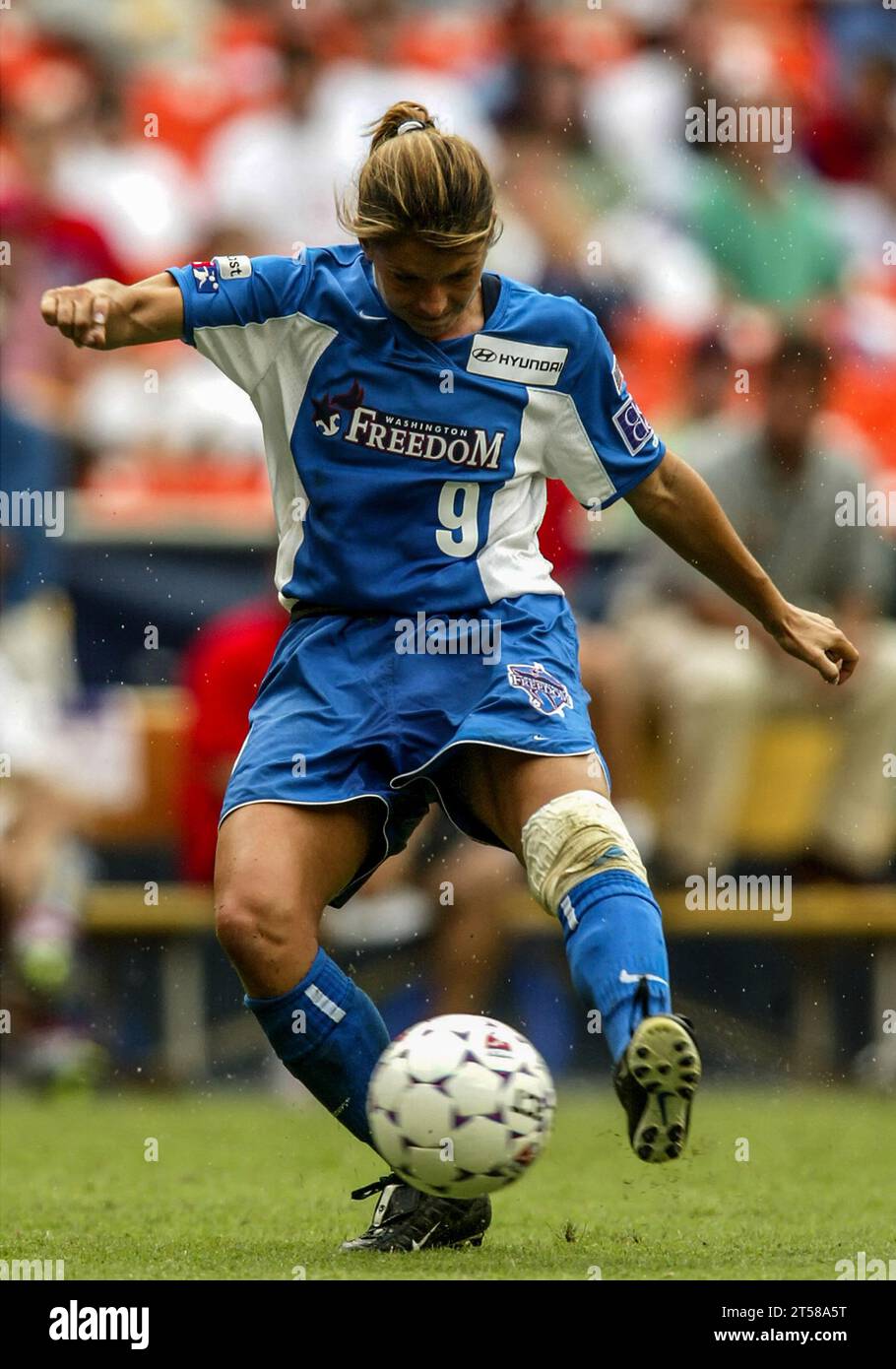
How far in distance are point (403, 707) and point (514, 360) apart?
750 mm

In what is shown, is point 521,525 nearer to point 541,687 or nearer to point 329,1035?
point 541,687

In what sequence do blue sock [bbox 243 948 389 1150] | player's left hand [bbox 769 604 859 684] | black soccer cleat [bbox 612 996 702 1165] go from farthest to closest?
player's left hand [bbox 769 604 859 684], blue sock [bbox 243 948 389 1150], black soccer cleat [bbox 612 996 702 1165]

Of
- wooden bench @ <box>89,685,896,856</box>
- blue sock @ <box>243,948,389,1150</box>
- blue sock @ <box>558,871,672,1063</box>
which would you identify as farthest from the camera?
wooden bench @ <box>89,685,896,856</box>

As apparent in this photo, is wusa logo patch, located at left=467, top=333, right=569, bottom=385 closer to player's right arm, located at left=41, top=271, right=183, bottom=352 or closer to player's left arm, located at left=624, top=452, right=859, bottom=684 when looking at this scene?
player's left arm, located at left=624, top=452, right=859, bottom=684

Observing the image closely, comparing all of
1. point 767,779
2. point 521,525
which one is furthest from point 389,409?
point 767,779

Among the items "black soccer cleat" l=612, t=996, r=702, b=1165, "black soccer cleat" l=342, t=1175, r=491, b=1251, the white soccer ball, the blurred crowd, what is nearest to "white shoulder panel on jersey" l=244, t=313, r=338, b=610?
the white soccer ball

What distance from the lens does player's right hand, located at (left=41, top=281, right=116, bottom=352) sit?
4137mm

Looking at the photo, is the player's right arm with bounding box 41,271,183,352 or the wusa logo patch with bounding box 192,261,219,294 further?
the wusa logo patch with bounding box 192,261,219,294

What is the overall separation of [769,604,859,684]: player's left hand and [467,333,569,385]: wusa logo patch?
0.76 m

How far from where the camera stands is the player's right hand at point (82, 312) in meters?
4.14

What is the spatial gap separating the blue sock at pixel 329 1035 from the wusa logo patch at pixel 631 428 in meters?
1.24

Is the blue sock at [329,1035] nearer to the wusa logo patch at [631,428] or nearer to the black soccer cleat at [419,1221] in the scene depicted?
the black soccer cleat at [419,1221]
